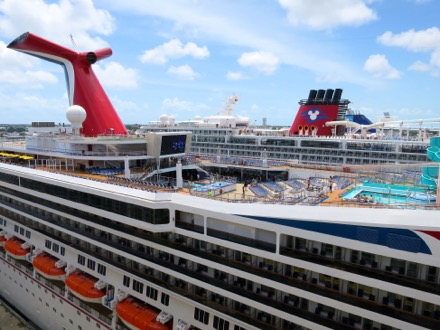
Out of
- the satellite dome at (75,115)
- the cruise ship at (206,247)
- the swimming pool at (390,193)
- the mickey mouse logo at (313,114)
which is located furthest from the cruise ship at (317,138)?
the satellite dome at (75,115)

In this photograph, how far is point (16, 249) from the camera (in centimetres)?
2236

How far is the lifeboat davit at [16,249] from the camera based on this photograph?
2204cm

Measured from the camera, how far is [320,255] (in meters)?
11.3

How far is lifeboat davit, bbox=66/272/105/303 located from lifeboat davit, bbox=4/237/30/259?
19.7 ft

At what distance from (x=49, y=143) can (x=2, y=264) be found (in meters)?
10.7

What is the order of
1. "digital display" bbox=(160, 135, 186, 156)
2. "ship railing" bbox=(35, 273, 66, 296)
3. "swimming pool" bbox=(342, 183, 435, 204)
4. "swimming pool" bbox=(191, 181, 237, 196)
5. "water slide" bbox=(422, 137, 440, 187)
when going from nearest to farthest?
"swimming pool" bbox=(342, 183, 435, 204), "water slide" bbox=(422, 137, 440, 187), "swimming pool" bbox=(191, 181, 237, 196), "ship railing" bbox=(35, 273, 66, 296), "digital display" bbox=(160, 135, 186, 156)

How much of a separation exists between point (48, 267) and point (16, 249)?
4708mm

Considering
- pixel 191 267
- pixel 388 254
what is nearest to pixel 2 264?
pixel 191 267

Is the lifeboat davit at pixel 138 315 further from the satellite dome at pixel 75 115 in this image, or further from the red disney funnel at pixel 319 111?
the red disney funnel at pixel 319 111

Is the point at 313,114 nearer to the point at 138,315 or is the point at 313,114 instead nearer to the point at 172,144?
the point at 172,144

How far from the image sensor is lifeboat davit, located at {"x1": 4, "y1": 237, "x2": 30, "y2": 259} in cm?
2204

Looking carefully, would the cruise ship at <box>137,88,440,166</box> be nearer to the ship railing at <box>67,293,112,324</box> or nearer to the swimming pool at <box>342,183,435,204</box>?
the swimming pool at <box>342,183,435,204</box>

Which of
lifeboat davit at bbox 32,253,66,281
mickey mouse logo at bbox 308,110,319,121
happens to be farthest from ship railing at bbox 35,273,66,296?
mickey mouse logo at bbox 308,110,319,121

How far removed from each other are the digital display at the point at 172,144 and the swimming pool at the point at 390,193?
44.7 ft
